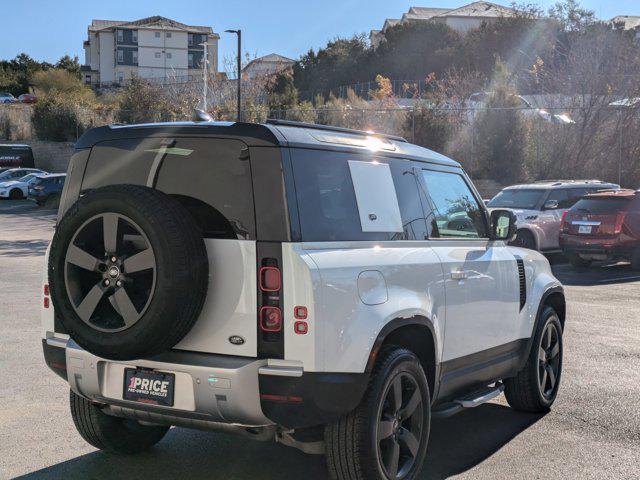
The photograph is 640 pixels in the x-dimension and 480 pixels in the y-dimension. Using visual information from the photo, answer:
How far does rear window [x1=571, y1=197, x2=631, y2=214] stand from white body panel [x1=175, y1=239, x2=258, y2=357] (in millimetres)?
13654

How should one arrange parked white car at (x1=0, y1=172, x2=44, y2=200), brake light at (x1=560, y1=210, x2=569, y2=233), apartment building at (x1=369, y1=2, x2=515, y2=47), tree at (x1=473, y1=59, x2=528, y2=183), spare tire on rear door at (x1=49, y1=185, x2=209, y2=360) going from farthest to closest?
apartment building at (x1=369, y1=2, x2=515, y2=47)
parked white car at (x1=0, y1=172, x2=44, y2=200)
tree at (x1=473, y1=59, x2=528, y2=183)
brake light at (x1=560, y1=210, x2=569, y2=233)
spare tire on rear door at (x1=49, y1=185, x2=209, y2=360)

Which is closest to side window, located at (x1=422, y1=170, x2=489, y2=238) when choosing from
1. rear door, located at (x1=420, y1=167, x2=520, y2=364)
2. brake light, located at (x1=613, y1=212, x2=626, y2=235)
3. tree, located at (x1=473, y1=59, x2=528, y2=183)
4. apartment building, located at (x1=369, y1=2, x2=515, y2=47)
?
rear door, located at (x1=420, y1=167, x2=520, y2=364)

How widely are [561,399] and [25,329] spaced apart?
5.87m

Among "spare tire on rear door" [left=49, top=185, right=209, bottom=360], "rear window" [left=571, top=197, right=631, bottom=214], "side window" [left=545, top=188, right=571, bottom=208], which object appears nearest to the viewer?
"spare tire on rear door" [left=49, top=185, right=209, bottom=360]

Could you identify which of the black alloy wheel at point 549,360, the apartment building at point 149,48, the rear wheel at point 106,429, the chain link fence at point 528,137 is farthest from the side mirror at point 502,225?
the apartment building at point 149,48

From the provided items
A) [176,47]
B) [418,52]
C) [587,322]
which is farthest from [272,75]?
[176,47]

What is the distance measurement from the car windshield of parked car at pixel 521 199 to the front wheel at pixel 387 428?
13.8 metres

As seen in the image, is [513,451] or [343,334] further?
[513,451]

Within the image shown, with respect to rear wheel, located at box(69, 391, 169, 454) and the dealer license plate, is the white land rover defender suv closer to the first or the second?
the dealer license plate

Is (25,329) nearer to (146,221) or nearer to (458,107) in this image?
(146,221)

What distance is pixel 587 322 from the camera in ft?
32.6

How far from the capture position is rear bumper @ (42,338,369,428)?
3674 millimetres

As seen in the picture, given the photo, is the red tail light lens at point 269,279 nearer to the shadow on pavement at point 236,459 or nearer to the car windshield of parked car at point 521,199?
the shadow on pavement at point 236,459

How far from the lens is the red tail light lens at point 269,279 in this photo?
371 cm
